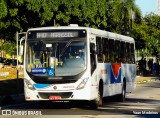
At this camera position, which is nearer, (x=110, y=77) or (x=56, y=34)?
(x=56, y=34)

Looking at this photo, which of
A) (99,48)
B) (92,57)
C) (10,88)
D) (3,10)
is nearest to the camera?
(92,57)

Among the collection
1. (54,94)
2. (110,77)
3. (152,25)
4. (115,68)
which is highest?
(152,25)

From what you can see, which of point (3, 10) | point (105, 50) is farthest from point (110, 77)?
point (3, 10)

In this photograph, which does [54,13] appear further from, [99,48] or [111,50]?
[99,48]

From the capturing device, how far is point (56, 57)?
18750 mm

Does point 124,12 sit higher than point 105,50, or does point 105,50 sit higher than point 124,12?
point 124,12

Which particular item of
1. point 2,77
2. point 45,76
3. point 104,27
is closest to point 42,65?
point 45,76

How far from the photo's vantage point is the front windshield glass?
18.6 metres

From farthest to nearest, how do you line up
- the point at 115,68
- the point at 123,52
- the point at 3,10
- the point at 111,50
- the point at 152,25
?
the point at 152,25
the point at 3,10
the point at 123,52
the point at 115,68
the point at 111,50

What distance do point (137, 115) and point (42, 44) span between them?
4.35 meters

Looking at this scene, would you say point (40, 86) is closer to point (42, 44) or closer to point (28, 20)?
point (42, 44)

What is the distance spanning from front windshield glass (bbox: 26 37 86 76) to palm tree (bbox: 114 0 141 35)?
34082 millimetres

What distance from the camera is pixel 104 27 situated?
5188 cm

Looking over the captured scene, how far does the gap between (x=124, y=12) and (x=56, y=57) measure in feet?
126
